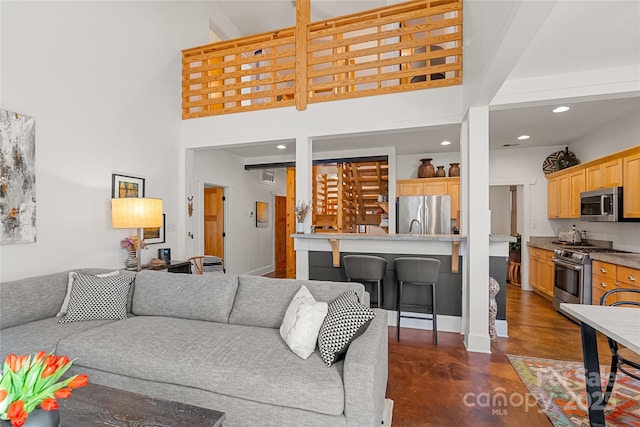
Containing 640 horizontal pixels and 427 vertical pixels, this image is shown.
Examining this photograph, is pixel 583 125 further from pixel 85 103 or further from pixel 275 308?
pixel 85 103

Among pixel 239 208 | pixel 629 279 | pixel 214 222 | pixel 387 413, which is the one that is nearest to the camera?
pixel 387 413

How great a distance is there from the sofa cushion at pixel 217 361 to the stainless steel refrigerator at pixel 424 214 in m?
3.95

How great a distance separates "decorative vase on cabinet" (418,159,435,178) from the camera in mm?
5758

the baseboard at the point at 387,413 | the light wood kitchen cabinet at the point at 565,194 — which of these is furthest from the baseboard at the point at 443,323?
the light wood kitchen cabinet at the point at 565,194

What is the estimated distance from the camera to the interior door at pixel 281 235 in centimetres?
805

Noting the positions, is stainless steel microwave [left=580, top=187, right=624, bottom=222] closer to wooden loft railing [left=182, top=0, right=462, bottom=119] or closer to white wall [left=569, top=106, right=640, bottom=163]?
white wall [left=569, top=106, right=640, bottom=163]

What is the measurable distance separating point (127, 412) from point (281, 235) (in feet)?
22.9

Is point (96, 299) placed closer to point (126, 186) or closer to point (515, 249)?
point (126, 186)

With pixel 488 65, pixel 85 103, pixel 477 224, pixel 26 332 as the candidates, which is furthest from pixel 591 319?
pixel 85 103

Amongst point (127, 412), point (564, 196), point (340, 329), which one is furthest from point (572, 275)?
point (127, 412)

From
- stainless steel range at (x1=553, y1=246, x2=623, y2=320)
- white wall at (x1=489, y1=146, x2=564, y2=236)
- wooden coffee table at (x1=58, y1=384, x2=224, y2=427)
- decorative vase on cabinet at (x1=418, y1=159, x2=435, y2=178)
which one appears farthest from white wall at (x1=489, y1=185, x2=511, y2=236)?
wooden coffee table at (x1=58, y1=384, x2=224, y2=427)

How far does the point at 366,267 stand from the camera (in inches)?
132

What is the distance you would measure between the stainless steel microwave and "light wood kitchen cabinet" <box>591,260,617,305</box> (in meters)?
0.63

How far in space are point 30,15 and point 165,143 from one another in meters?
1.82
